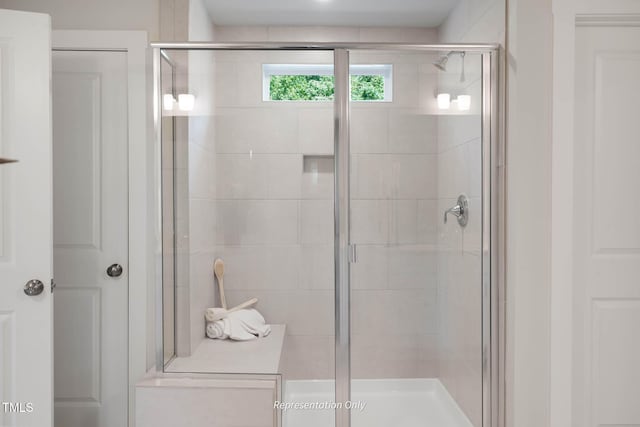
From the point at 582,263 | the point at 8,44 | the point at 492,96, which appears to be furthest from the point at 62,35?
the point at 582,263

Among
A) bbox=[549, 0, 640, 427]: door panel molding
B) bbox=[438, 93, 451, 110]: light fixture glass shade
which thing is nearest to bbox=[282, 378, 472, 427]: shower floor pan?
bbox=[549, 0, 640, 427]: door panel molding

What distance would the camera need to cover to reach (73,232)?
2.18m

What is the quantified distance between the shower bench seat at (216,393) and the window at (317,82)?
100 centimetres

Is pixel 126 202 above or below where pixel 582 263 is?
above

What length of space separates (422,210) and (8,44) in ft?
5.82

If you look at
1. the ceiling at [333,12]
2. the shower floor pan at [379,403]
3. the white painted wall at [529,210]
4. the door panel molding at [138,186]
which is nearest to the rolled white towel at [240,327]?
the shower floor pan at [379,403]

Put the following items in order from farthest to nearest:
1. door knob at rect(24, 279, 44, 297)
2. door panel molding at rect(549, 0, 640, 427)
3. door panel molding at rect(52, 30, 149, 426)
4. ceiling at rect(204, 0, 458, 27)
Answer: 1. ceiling at rect(204, 0, 458, 27)
2. door panel molding at rect(52, 30, 149, 426)
3. door panel molding at rect(549, 0, 640, 427)
4. door knob at rect(24, 279, 44, 297)

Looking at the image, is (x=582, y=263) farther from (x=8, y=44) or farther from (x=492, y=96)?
(x=8, y=44)

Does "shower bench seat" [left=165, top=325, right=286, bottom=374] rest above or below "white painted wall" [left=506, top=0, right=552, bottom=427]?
below

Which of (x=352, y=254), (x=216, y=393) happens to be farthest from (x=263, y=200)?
(x=216, y=393)

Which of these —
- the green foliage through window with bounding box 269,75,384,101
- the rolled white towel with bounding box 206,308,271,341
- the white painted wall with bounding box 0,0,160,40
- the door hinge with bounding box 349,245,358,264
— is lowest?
the rolled white towel with bounding box 206,308,271,341

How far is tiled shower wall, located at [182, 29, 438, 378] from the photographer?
6.35ft

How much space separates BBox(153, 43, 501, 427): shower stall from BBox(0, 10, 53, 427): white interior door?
17.0 inches

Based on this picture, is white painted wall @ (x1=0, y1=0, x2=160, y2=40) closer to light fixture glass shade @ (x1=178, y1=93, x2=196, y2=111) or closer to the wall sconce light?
light fixture glass shade @ (x1=178, y1=93, x2=196, y2=111)
